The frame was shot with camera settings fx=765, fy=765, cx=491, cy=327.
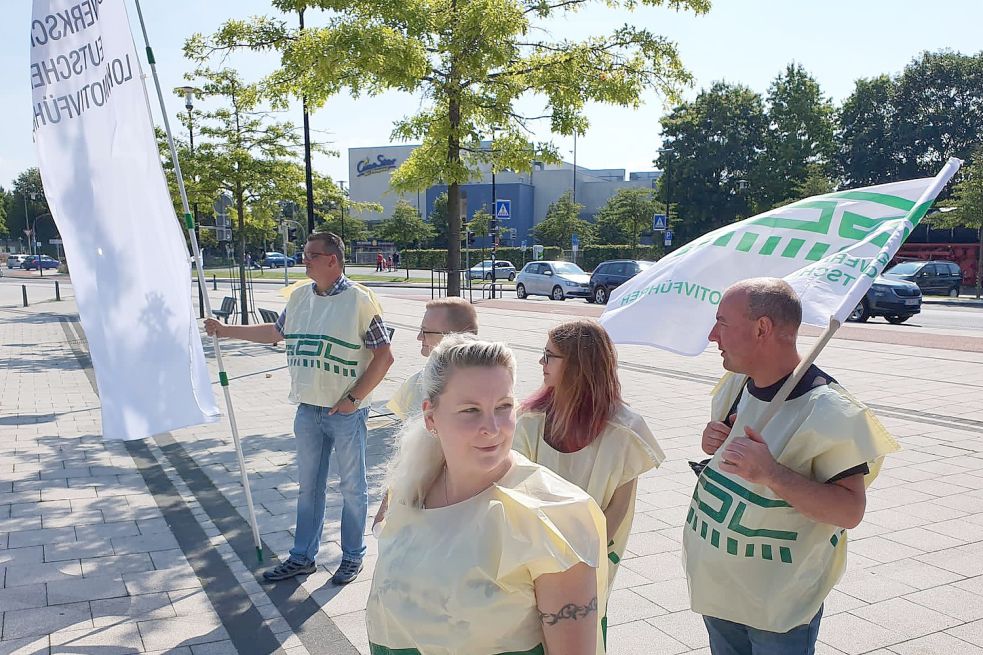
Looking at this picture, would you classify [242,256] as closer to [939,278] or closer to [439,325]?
[439,325]

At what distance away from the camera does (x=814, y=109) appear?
177 feet

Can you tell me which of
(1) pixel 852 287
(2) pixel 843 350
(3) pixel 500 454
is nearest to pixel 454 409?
(3) pixel 500 454

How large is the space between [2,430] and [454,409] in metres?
8.41

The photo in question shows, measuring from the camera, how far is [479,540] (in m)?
1.63

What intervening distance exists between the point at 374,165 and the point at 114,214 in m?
80.5

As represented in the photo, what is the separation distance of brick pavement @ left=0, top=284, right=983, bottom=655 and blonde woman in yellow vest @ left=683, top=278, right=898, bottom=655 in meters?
1.43

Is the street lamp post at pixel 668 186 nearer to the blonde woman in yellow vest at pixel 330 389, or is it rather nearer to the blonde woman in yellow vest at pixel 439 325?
the blonde woman in yellow vest at pixel 330 389

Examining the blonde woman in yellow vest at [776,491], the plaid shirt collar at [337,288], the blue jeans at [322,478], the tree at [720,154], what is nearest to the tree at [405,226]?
the tree at [720,154]

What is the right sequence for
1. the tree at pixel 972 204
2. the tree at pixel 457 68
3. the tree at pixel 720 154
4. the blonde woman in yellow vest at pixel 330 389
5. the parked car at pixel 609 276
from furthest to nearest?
the tree at pixel 720 154, the tree at pixel 972 204, the parked car at pixel 609 276, the tree at pixel 457 68, the blonde woman in yellow vest at pixel 330 389

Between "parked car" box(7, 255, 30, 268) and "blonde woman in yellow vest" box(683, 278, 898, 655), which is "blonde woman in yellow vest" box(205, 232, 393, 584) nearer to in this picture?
"blonde woman in yellow vest" box(683, 278, 898, 655)

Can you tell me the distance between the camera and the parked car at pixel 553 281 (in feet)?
101

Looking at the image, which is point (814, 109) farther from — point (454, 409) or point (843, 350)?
point (454, 409)

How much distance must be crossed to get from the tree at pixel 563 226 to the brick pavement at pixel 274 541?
50358mm

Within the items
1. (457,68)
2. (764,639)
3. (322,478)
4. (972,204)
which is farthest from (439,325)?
(972,204)
